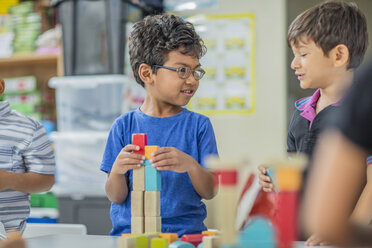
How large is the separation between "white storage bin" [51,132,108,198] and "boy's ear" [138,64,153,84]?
1.13m

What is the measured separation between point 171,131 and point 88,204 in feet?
4.11

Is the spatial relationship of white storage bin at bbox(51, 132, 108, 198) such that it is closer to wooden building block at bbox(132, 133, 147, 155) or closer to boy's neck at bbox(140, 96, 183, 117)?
boy's neck at bbox(140, 96, 183, 117)

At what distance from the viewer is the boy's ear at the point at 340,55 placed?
48.2 inches

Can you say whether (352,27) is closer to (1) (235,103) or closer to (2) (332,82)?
(2) (332,82)

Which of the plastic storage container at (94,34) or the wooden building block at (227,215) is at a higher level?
the plastic storage container at (94,34)

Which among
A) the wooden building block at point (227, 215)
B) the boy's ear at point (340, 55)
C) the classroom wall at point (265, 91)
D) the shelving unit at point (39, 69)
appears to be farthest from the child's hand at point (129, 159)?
the shelving unit at point (39, 69)

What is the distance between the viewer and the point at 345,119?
1.48ft

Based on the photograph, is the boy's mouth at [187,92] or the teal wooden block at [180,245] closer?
the teal wooden block at [180,245]

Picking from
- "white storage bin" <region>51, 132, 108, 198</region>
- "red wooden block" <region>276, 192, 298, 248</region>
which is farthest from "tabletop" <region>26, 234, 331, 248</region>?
"white storage bin" <region>51, 132, 108, 198</region>

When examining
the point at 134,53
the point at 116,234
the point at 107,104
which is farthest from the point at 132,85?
the point at 116,234

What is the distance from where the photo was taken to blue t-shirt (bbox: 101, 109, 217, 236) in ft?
3.89

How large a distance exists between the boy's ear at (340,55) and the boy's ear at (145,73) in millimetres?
448

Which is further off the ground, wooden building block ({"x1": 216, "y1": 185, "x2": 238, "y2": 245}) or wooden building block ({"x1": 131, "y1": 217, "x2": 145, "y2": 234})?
wooden building block ({"x1": 216, "y1": 185, "x2": 238, "y2": 245})

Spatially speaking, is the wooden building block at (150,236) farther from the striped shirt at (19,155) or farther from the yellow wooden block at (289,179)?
the striped shirt at (19,155)
